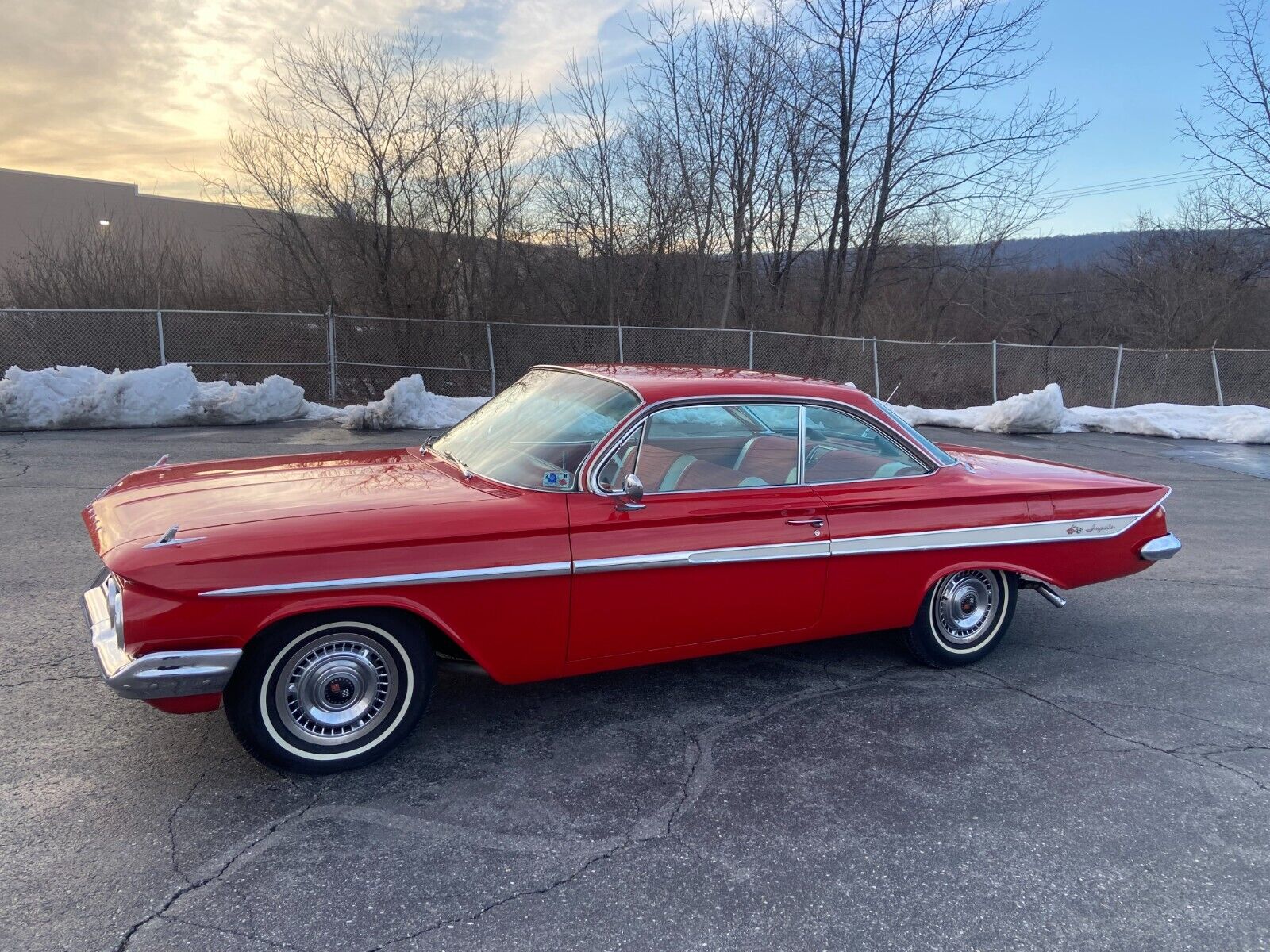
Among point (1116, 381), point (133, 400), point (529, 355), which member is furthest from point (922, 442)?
point (1116, 381)

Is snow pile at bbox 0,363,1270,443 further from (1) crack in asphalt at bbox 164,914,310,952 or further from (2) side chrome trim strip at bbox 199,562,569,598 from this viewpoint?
(1) crack in asphalt at bbox 164,914,310,952

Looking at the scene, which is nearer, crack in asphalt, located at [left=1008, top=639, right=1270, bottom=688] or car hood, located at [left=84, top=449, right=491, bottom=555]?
car hood, located at [left=84, top=449, right=491, bottom=555]

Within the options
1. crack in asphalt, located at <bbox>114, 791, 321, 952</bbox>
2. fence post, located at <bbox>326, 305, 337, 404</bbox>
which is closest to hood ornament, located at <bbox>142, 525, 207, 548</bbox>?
crack in asphalt, located at <bbox>114, 791, 321, 952</bbox>

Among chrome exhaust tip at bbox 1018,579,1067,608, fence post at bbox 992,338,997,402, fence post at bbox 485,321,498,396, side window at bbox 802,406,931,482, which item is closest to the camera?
side window at bbox 802,406,931,482

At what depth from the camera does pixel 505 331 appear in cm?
1667

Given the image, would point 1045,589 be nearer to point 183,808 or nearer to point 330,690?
point 330,690

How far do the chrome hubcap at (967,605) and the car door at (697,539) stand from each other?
881mm

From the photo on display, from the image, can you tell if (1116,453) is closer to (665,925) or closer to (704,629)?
(704,629)

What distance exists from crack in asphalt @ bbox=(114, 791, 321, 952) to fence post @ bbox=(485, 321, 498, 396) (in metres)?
13.7

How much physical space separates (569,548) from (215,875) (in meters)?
1.62

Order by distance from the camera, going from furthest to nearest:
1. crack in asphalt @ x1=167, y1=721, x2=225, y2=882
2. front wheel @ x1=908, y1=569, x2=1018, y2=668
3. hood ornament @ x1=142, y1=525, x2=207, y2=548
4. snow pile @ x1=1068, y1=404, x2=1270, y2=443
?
1. snow pile @ x1=1068, y1=404, x2=1270, y2=443
2. front wheel @ x1=908, y1=569, x2=1018, y2=668
3. hood ornament @ x1=142, y1=525, x2=207, y2=548
4. crack in asphalt @ x1=167, y1=721, x2=225, y2=882

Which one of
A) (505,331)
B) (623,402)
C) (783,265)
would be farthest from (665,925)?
(783,265)

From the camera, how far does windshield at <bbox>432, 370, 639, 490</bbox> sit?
371 cm

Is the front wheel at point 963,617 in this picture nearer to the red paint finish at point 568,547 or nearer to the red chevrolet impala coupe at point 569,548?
the red chevrolet impala coupe at point 569,548
